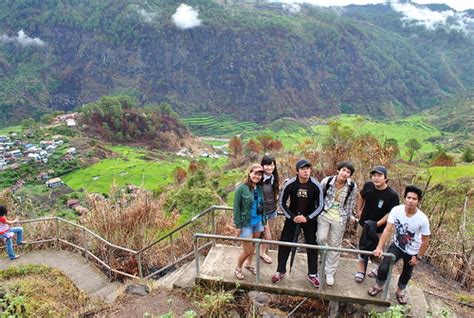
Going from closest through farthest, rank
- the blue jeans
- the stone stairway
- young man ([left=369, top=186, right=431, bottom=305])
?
1. young man ([left=369, top=186, right=431, bottom=305])
2. the stone stairway
3. the blue jeans

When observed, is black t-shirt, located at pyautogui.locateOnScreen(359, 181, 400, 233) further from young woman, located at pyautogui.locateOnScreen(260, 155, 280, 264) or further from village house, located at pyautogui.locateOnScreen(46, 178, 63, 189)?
village house, located at pyautogui.locateOnScreen(46, 178, 63, 189)

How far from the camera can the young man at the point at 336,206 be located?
523cm

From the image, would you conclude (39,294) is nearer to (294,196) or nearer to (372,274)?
(294,196)

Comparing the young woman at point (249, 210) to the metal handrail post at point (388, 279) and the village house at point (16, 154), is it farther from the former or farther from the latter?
the village house at point (16, 154)

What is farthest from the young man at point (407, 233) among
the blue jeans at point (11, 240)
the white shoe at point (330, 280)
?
the blue jeans at point (11, 240)

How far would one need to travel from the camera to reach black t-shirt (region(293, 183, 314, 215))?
17.0 ft

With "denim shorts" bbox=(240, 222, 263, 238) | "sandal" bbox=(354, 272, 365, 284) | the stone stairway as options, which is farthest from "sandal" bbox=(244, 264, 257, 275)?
the stone stairway

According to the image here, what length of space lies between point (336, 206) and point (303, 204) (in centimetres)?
50

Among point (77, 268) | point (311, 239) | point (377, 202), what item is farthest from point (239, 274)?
point (77, 268)

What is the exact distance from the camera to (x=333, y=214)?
529 cm

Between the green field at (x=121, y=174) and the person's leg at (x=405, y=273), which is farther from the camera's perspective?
the green field at (x=121, y=174)

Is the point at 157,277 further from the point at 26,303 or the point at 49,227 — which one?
the point at 49,227

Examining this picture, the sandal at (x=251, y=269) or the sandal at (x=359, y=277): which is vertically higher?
the sandal at (x=359, y=277)

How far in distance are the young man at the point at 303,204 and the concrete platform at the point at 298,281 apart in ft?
0.78
